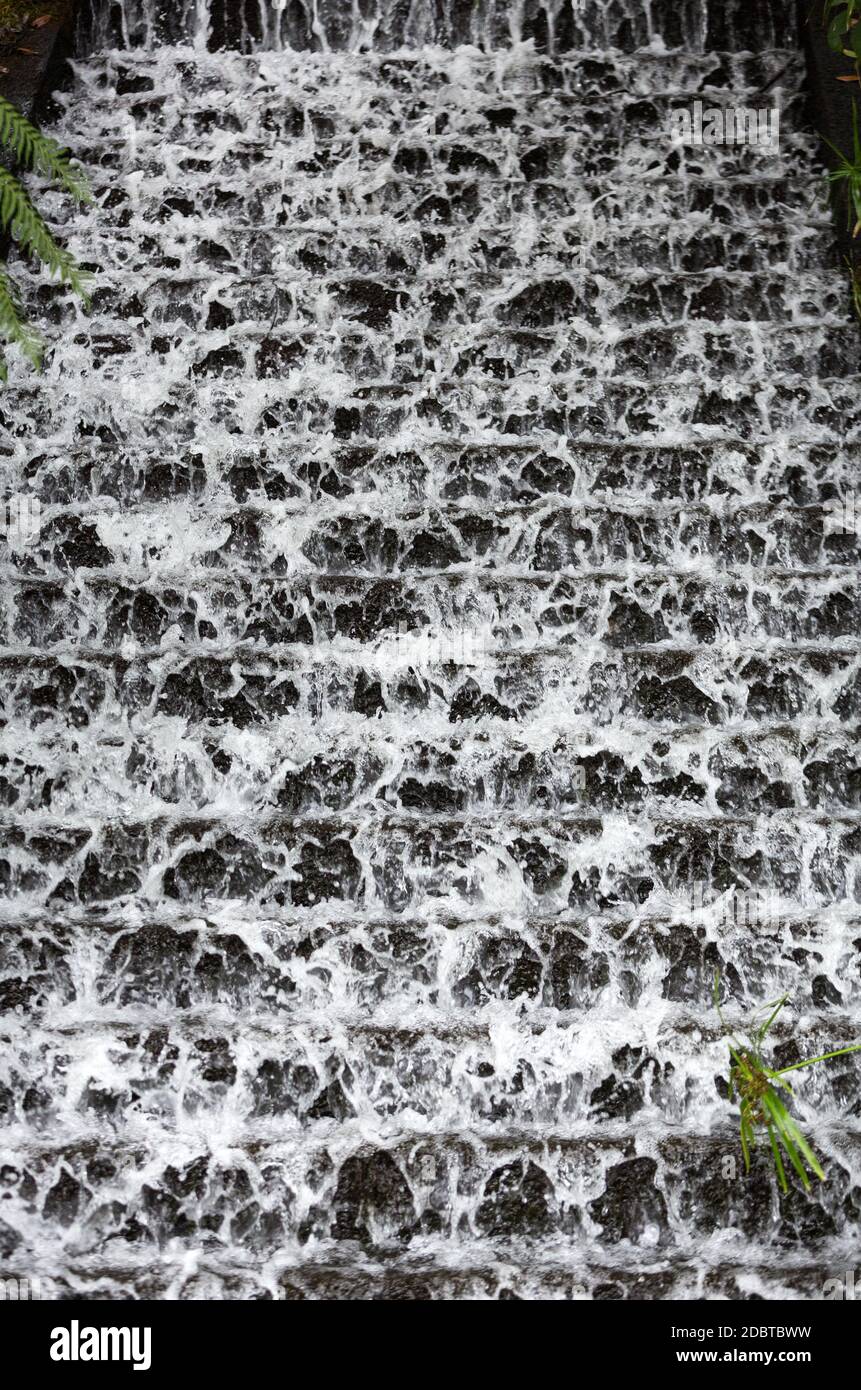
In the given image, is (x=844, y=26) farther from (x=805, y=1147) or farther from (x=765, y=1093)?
(x=805, y=1147)

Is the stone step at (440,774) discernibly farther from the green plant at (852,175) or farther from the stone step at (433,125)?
the stone step at (433,125)

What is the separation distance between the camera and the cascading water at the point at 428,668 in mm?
2395

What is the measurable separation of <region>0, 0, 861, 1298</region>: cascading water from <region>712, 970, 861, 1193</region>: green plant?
45 mm

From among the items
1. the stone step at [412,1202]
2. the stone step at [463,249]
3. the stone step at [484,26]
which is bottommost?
the stone step at [412,1202]

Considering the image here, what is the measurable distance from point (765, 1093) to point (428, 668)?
125 centimetres

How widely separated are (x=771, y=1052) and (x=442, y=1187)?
0.72 metres

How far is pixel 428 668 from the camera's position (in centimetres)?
307

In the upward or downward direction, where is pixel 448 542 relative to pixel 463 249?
downward

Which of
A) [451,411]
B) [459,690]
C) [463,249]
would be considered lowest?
[459,690]

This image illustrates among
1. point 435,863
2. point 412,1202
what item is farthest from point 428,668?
point 412,1202

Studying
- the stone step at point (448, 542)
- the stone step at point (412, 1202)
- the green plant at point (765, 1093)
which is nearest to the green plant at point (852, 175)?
the stone step at point (448, 542)

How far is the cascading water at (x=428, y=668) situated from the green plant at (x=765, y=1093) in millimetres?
45

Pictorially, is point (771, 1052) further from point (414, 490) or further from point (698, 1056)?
point (414, 490)

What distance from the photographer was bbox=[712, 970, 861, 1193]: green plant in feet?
7.72
